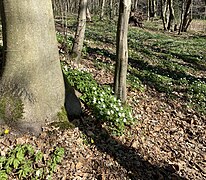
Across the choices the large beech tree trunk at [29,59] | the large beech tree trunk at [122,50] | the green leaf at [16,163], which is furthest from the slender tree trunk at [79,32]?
the green leaf at [16,163]

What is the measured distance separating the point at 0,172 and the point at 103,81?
4552mm

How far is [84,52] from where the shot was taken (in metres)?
10.2

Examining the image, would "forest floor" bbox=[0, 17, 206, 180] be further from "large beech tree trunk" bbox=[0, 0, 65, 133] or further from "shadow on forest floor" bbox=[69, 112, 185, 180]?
"large beech tree trunk" bbox=[0, 0, 65, 133]

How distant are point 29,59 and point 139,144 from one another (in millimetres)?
2604

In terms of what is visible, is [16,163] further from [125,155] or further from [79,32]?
[79,32]

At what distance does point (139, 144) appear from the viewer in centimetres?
538

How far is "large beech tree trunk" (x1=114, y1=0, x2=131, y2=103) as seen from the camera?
5.52 meters

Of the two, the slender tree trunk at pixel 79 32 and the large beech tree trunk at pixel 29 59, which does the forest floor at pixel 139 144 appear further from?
the slender tree trunk at pixel 79 32

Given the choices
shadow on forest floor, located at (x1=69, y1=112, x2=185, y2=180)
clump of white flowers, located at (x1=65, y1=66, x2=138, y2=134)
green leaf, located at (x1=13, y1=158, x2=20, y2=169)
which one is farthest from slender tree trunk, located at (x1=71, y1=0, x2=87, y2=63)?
green leaf, located at (x1=13, y1=158, x2=20, y2=169)

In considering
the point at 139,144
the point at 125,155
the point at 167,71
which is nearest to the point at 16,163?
the point at 125,155

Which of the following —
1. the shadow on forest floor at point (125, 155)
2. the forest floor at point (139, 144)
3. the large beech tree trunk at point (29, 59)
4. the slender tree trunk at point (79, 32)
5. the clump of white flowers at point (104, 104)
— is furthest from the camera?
the slender tree trunk at point (79, 32)

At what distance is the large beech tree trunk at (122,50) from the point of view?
552 cm

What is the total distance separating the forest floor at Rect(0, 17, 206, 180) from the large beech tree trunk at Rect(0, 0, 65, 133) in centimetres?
35

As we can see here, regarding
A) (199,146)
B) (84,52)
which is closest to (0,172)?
(199,146)
